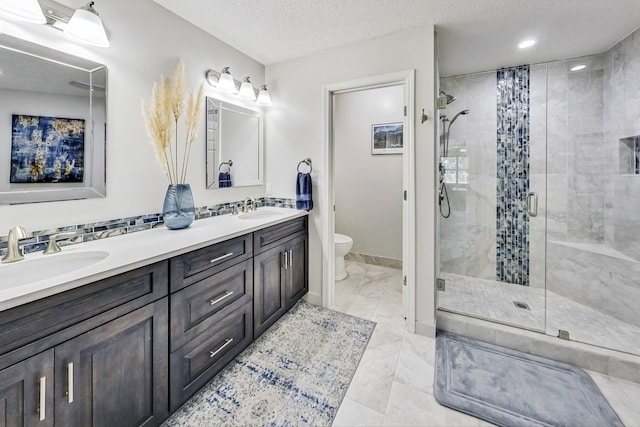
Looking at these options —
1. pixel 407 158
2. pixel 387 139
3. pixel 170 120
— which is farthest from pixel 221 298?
pixel 387 139

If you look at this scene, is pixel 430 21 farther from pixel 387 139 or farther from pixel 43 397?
pixel 43 397

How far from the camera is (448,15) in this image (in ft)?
6.06

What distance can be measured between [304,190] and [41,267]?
1.71m

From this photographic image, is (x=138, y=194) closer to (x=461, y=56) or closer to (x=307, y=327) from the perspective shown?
(x=307, y=327)

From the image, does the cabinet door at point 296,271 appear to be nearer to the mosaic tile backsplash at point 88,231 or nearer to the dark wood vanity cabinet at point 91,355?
the mosaic tile backsplash at point 88,231

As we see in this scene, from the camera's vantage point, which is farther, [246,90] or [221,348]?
[246,90]

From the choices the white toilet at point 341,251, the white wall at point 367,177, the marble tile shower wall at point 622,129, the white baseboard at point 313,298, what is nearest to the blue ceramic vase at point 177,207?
the white baseboard at point 313,298

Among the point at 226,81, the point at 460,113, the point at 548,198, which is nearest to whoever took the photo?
the point at 226,81

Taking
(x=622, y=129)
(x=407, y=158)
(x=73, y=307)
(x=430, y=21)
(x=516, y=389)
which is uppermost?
(x=430, y=21)

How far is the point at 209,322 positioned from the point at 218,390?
40 centimetres

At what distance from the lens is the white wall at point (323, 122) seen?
2025mm

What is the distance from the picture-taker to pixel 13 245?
44.1 inches

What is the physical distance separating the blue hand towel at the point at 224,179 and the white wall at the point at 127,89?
0.96 feet

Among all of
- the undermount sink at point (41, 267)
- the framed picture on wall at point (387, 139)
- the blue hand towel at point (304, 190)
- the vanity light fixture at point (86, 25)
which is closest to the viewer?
the undermount sink at point (41, 267)
